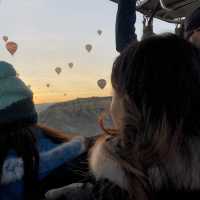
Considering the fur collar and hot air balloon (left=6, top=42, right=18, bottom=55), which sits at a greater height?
the fur collar

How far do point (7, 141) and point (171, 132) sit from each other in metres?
0.80

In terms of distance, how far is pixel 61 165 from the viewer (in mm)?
2135

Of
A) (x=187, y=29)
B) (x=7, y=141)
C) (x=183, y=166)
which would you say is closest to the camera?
(x=183, y=166)

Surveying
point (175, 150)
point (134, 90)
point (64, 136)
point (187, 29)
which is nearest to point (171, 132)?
point (175, 150)

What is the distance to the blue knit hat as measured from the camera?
7.08 ft

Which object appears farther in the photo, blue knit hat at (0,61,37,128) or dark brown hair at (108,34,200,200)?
blue knit hat at (0,61,37,128)

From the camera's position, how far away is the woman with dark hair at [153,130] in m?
1.55

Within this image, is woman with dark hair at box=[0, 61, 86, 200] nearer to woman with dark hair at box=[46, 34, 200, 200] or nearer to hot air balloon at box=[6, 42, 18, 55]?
woman with dark hair at box=[46, 34, 200, 200]

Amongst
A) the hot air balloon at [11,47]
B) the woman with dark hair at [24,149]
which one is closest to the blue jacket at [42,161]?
the woman with dark hair at [24,149]

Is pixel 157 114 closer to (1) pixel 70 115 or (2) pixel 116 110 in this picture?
(2) pixel 116 110

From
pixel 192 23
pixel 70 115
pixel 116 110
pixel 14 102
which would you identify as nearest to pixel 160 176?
pixel 116 110

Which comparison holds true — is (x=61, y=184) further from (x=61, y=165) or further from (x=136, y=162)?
(x=136, y=162)

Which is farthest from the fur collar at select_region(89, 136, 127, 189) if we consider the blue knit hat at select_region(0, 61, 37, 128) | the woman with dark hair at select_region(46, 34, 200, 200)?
the blue knit hat at select_region(0, 61, 37, 128)

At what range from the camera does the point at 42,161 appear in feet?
7.02
